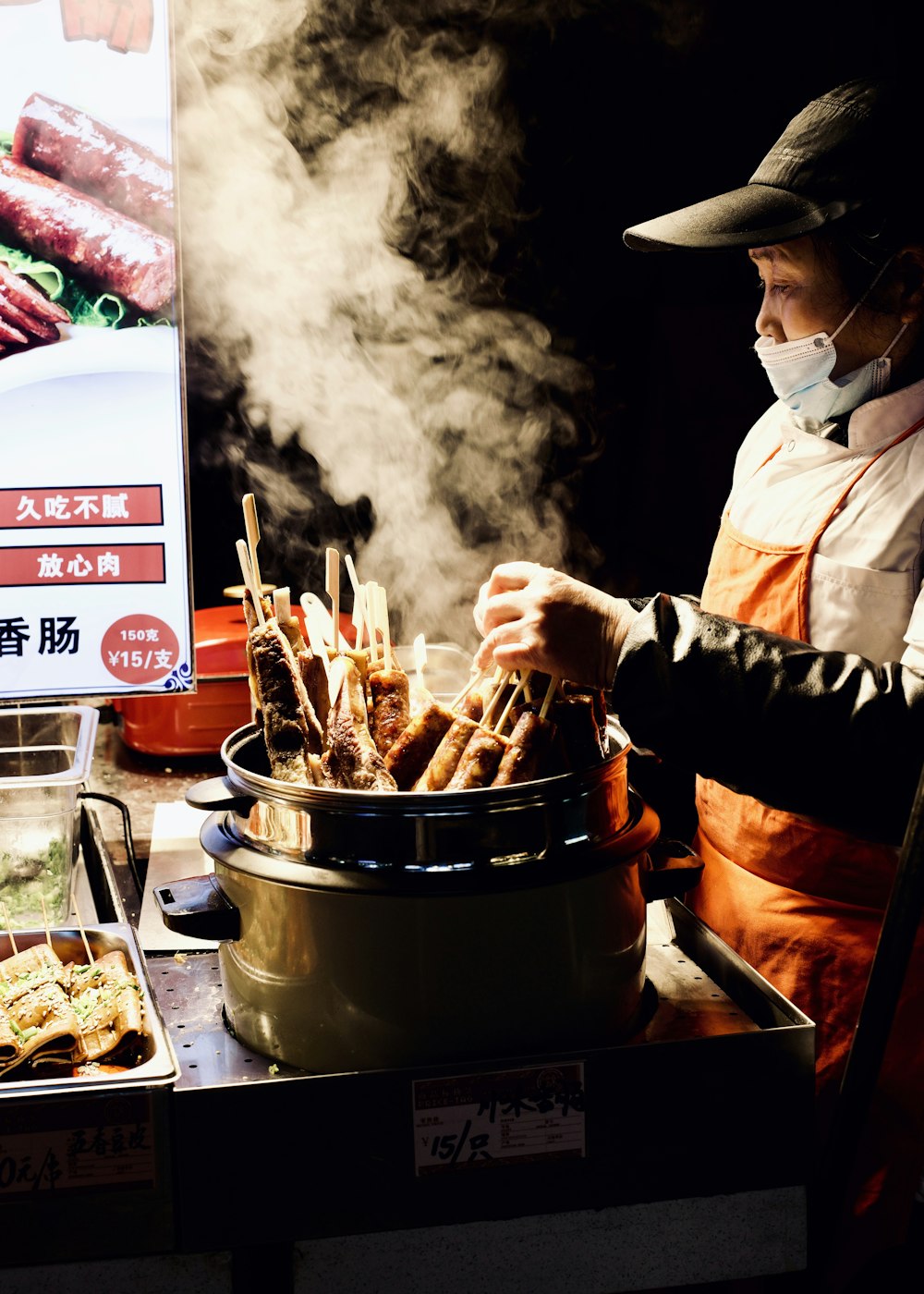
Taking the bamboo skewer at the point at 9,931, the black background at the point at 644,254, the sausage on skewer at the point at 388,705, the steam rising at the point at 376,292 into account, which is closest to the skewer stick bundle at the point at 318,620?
the sausage on skewer at the point at 388,705

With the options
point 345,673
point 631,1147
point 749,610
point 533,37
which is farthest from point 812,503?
point 533,37

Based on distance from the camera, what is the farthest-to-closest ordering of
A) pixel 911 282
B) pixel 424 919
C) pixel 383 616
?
pixel 911 282 < pixel 383 616 < pixel 424 919

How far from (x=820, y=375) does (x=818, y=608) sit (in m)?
0.42

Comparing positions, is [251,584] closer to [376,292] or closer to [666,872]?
[666,872]

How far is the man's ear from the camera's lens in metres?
1.89

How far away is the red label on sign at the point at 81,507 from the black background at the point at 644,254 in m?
1.81

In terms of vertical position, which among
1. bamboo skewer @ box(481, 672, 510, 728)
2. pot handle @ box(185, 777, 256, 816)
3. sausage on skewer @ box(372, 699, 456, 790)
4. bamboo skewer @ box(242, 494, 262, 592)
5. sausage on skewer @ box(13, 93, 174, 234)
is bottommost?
pot handle @ box(185, 777, 256, 816)

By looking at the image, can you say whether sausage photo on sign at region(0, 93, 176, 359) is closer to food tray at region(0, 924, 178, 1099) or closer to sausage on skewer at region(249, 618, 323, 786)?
sausage on skewer at region(249, 618, 323, 786)

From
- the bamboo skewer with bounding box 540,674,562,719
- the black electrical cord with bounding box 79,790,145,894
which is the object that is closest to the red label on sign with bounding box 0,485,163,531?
the black electrical cord with bounding box 79,790,145,894

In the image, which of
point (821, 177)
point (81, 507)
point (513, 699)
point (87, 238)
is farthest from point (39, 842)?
point (821, 177)

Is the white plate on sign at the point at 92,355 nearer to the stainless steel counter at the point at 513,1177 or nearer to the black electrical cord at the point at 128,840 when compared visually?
the black electrical cord at the point at 128,840

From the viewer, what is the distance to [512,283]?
4.54m

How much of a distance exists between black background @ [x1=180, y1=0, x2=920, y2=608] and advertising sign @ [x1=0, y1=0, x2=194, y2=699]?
1.81 meters

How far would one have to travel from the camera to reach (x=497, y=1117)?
1.46 m
